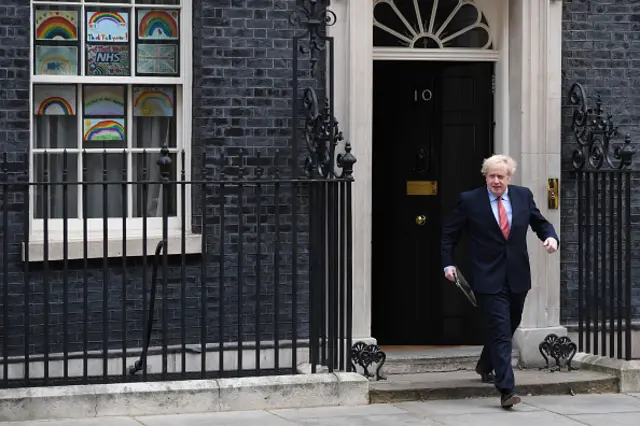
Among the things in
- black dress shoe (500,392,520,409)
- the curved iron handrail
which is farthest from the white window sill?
black dress shoe (500,392,520,409)

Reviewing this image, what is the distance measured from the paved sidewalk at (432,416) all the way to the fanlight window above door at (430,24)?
2908mm

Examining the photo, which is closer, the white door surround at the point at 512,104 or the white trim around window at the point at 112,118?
the white trim around window at the point at 112,118

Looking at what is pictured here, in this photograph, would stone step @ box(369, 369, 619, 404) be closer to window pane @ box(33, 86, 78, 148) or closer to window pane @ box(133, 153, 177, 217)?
window pane @ box(133, 153, 177, 217)

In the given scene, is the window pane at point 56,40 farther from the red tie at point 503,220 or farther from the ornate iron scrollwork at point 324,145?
the red tie at point 503,220

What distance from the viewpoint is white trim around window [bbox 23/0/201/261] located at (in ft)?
30.7

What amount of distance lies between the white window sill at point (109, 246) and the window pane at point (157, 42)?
1187 mm

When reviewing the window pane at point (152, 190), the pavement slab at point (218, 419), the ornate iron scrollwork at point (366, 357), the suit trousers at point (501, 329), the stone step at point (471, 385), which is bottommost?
the pavement slab at point (218, 419)

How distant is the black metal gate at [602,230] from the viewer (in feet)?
31.8

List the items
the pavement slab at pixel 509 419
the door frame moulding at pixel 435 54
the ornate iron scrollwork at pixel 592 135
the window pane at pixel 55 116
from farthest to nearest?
1. the door frame moulding at pixel 435 54
2. the ornate iron scrollwork at pixel 592 135
3. the window pane at pixel 55 116
4. the pavement slab at pixel 509 419

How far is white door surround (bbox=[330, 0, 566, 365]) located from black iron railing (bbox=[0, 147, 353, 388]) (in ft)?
1.58

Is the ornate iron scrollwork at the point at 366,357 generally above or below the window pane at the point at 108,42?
below

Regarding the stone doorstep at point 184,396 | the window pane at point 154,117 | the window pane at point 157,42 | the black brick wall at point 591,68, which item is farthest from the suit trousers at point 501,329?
the window pane at point 157,42

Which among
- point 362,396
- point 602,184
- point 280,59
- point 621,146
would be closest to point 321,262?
point 362,396

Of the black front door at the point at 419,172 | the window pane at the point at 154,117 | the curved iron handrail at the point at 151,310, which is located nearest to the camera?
the curved iron handrail at the point at 151,310
